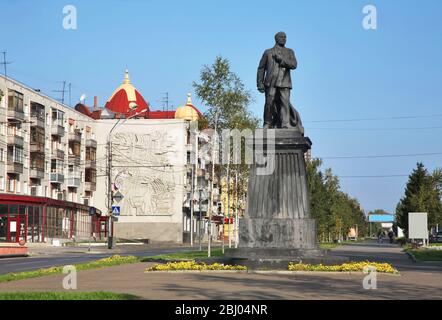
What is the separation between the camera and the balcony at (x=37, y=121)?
74438 millimetres

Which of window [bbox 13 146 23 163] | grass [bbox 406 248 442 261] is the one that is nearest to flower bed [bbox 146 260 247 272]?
grass [bbox 406 248 442 261]

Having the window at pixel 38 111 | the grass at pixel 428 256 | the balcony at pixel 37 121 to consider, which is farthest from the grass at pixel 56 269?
the window at pixel 38 111

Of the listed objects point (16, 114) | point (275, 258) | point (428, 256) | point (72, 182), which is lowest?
point (428, 256)

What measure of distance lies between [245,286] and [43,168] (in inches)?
2489

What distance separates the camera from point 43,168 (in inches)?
3014

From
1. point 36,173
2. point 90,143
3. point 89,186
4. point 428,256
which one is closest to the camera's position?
point 428,256

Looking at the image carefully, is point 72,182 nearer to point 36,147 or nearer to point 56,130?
point 56,130

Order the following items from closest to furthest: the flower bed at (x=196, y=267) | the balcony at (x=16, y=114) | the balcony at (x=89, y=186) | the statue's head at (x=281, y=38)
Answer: the flower bed at (x=196, y=267) < the statue's head at (x=281, y=38) < the balcony at (x=16, y=114) < the balcony at (x=89, y=186)

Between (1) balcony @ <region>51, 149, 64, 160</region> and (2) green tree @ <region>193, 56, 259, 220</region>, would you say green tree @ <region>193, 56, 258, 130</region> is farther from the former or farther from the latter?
(1) balcony @ <region>51, 149, 64, 160</region>

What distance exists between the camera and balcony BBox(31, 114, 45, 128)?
74.4 meters

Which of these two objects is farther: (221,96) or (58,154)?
(58,154)

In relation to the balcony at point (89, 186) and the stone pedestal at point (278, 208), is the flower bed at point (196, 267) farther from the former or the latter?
the balcony at point (89, 186)

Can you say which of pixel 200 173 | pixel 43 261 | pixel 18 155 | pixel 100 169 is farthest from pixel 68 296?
pixel 200 173

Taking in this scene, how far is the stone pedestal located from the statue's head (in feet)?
10.0
